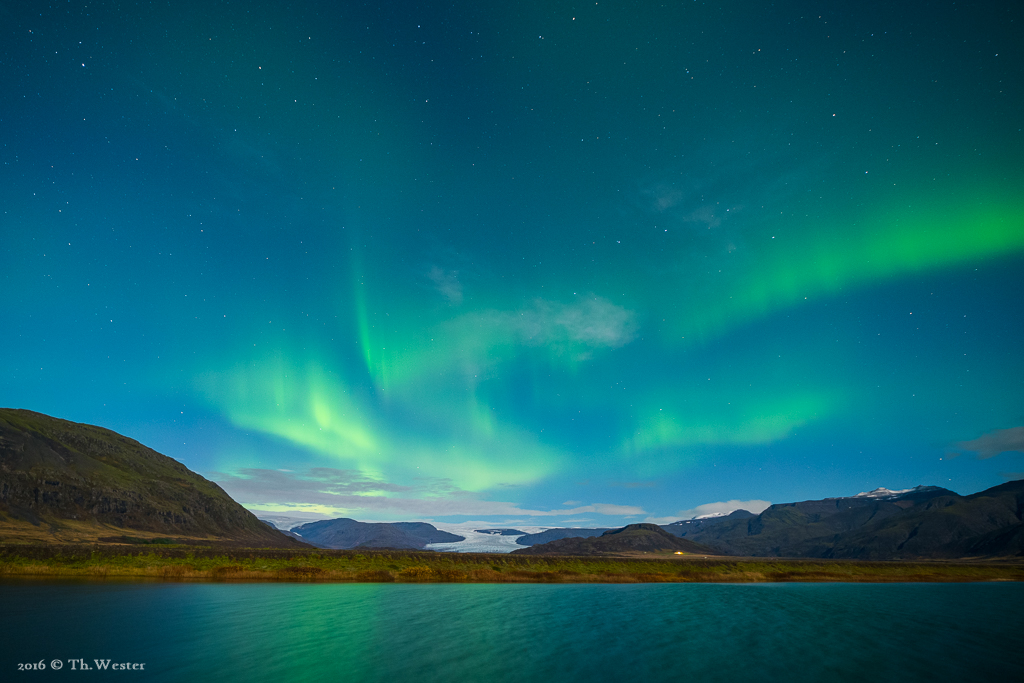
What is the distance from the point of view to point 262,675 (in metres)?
23.8

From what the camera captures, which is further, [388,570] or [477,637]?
[388,570]

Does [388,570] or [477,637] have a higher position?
[477,637]

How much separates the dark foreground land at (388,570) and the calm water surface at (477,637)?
1786cm

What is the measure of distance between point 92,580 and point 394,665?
2355 inches

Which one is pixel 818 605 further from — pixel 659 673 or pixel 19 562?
pixel 19 562

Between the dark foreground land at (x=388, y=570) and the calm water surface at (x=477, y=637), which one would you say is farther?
the dark foreground land at (x=388, y=570)

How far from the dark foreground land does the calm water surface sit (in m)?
17.9

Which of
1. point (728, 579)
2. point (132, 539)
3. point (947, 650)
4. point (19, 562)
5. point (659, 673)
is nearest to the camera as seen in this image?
point (659, 673)

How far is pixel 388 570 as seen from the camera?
87.2 m

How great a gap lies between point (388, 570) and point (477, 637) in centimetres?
5998

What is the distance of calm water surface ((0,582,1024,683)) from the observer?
1013 inches

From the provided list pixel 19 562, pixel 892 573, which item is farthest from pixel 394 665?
pixel 892 573

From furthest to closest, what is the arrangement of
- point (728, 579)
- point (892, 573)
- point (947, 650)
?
point (892, 573)
point (728, 579)
point (947, 650)

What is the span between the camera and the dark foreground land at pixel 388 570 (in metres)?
69.9
